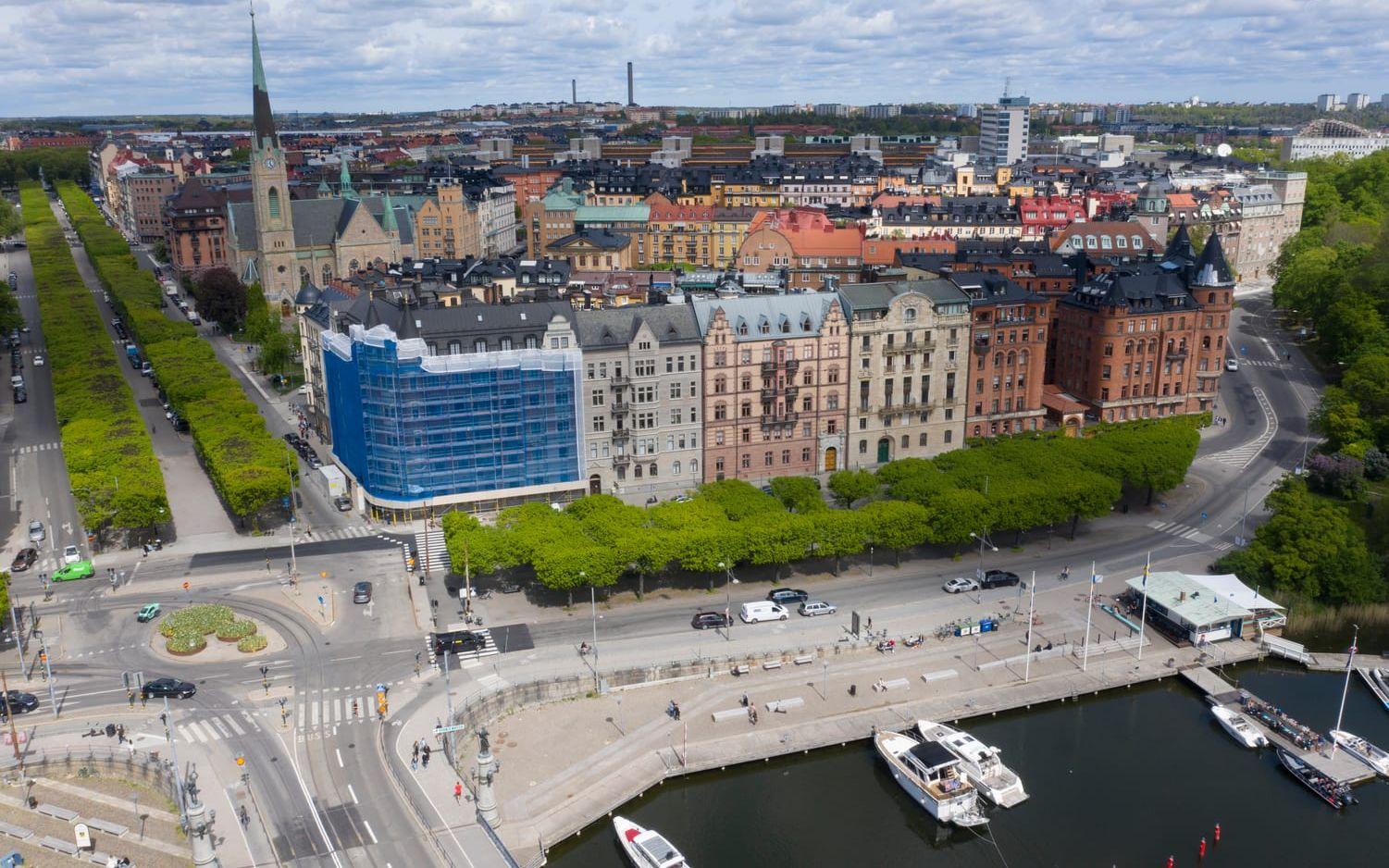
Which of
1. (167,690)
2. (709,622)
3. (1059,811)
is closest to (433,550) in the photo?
(167,690)

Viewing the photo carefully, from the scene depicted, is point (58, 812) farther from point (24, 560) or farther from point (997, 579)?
A: point (997, 579)

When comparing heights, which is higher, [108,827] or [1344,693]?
[1344,693]

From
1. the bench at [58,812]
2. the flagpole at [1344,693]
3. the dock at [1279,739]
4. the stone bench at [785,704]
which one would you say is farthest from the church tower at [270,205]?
the flagpole at [1344,693]

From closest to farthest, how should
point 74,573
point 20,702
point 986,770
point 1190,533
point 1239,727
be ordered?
point 986,770
point 20,702
point 1239,727
point 74,573
point 1190,533

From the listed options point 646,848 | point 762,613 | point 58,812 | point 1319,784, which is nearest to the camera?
point 646,848

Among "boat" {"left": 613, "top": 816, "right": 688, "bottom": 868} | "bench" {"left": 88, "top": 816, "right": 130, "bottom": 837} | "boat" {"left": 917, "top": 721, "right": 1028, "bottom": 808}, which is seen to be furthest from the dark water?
"bench" {"left": 88, "top": 816, "right": 130, "bottom": 837}

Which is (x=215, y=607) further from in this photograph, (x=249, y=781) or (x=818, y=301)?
(x=818, y=301)

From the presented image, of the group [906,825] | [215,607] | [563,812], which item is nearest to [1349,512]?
[906,825]

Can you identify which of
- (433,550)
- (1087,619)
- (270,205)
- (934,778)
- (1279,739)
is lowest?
(1279,739)
